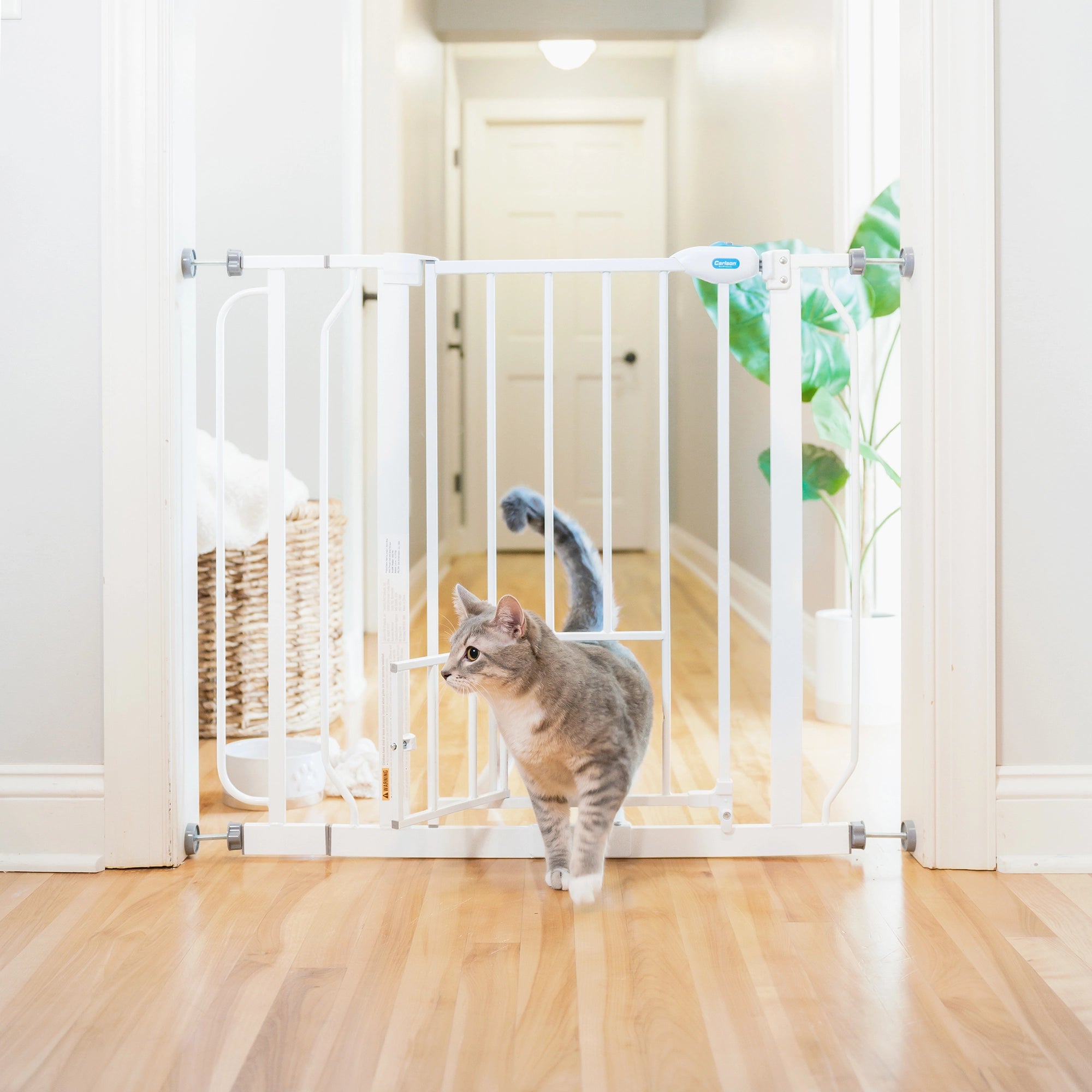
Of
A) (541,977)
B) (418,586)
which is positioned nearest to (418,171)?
(418,586)

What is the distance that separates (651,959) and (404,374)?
2.82 ft

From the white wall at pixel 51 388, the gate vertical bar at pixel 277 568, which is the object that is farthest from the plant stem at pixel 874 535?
the white wall at pixel 51 388

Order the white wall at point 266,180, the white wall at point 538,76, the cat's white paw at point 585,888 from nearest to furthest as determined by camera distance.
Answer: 1. the cat's white paw at point 585,888
2. the white wall at point 266,180
3. the white wall at point 538,76

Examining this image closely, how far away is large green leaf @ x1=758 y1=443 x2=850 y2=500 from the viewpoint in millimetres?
2461

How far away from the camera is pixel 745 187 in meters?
3.88

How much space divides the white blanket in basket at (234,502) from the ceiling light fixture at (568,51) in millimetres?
3738

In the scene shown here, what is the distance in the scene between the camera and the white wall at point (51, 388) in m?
1.52

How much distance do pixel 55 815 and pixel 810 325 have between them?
1.75m

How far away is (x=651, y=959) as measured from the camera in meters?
1.24

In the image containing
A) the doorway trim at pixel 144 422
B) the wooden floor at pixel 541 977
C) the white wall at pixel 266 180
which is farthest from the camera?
the white wall at pixel 266 180

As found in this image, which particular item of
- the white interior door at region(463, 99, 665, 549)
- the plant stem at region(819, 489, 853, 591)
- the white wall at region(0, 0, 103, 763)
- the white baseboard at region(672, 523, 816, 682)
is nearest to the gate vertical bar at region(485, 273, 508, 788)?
the white wall at region(0, 0, 103, 763)

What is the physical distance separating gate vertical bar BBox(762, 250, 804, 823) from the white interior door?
4.03 metres

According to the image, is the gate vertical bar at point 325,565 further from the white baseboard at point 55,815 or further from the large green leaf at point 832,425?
the large green leaf at point 832,425

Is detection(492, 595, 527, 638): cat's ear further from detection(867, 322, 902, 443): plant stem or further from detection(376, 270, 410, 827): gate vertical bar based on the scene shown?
detection(867, 322, 902, 443): plant stem
